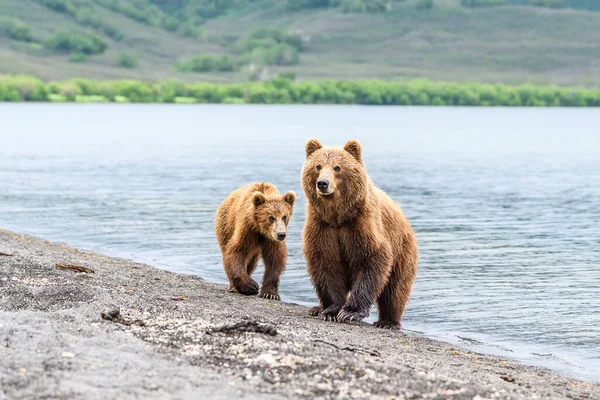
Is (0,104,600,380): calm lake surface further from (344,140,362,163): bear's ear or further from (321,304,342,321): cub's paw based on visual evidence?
(344,140,362,163): bear's ear

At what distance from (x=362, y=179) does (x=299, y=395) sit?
371 cm

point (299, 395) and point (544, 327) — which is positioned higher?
point (299, 395)

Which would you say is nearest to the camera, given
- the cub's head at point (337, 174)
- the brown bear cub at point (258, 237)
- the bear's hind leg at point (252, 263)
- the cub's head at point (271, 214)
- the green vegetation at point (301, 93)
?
the cub's head at point (337, 174)

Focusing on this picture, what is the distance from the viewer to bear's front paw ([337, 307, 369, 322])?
10.1 meters

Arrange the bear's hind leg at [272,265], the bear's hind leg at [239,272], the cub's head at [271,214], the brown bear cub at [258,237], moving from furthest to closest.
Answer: the bear's hind leg at [272,265], the bear's hind leg at [239,272], the brown bear cub at [258,237], the cub's head at [271,214]

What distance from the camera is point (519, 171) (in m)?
46.4

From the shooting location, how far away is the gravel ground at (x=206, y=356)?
662 centimetres

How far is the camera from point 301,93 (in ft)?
599

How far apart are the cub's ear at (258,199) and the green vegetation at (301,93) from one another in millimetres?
156964

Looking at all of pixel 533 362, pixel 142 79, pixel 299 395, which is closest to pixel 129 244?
pixel 533 362

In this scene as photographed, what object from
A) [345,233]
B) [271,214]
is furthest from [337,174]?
[271,214]

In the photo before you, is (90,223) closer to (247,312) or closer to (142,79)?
(247,312)

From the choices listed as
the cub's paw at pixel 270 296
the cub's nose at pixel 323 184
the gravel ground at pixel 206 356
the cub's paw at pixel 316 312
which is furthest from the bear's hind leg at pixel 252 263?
the cub's nose at pixel 323 184

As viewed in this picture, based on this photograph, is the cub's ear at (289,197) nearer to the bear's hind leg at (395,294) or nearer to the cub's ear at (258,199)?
the cub's ear at (258,199)
